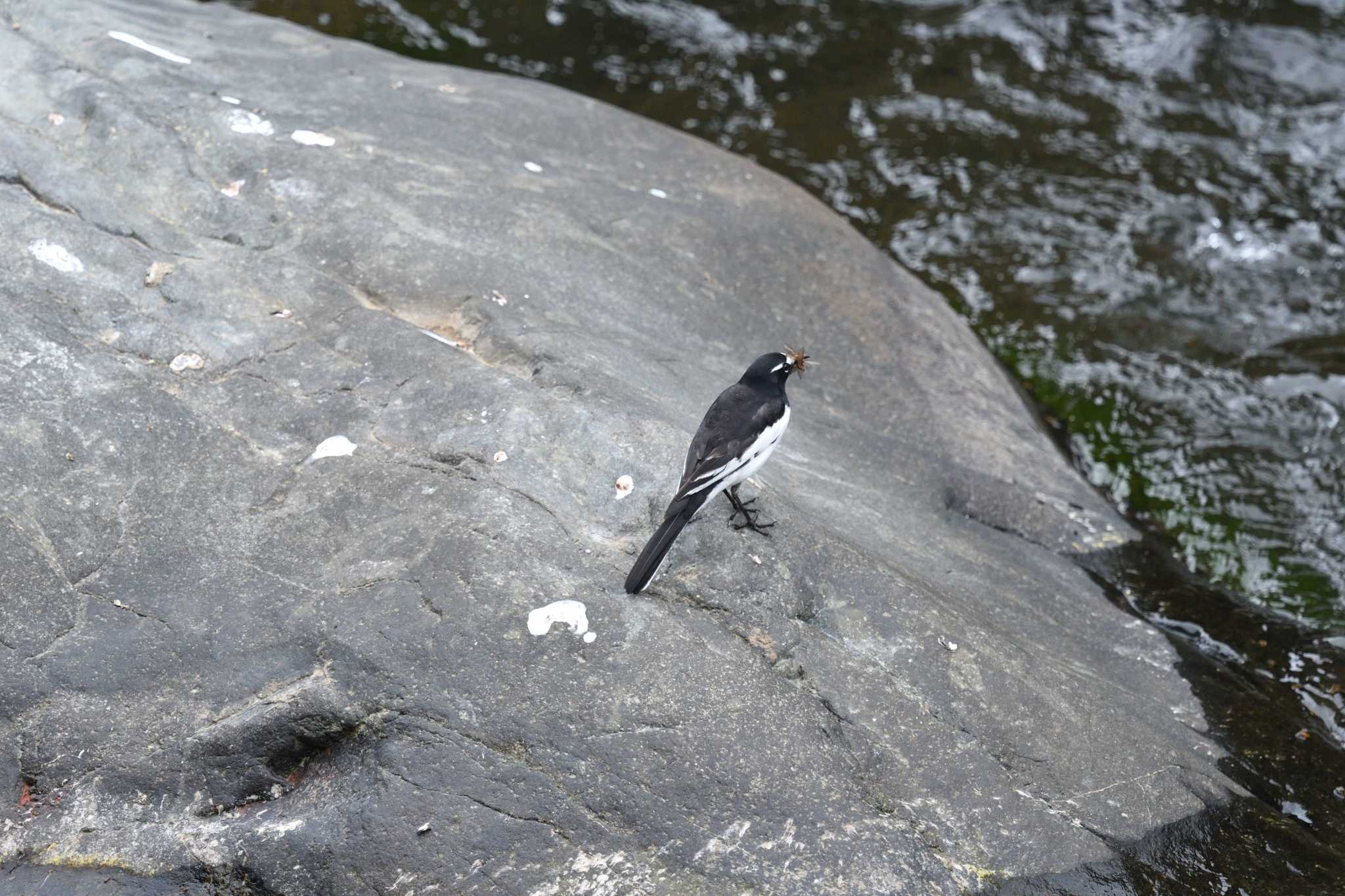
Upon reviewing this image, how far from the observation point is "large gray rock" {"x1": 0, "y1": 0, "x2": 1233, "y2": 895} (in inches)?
158

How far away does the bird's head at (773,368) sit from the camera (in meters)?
4.98

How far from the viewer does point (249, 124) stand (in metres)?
6.83

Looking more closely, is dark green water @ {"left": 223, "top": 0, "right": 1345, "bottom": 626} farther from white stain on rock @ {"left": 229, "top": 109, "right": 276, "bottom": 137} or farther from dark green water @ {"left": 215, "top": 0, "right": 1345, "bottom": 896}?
white stain on rock @ {"left": 229, "top": 109, "right": 276, "bottom": 137}

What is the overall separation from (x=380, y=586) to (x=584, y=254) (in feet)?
9.69

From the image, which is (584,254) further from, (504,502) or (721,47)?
(721,47)

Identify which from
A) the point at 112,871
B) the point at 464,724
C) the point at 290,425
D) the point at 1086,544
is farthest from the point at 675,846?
the point at 1086,544

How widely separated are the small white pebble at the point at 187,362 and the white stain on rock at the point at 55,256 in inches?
29.7

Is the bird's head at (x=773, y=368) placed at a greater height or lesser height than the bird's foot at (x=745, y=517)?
greater

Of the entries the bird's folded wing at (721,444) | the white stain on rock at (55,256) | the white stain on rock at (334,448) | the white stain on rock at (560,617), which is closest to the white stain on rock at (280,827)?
the white stain on rock at (560,617)

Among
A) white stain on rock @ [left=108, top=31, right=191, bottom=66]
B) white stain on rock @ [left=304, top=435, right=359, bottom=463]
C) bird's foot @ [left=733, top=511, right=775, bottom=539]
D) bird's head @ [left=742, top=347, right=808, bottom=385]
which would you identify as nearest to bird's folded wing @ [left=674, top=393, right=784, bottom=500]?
bird's head @ [left=742, top=347, right=808, bottom=385]

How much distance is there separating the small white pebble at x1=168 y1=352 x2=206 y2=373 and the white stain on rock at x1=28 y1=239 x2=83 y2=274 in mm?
754

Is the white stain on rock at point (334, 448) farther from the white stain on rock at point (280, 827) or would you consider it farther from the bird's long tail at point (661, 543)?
the white stain on rock at point (280, 827)

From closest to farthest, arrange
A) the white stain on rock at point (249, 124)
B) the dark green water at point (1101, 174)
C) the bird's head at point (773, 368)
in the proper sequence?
the bird's head at point (773, 368) < the white stain on rock at point (249, 124) < the dark green water at point (1101, 174)

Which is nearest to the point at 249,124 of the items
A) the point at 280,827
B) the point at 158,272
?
the point at 158,272
